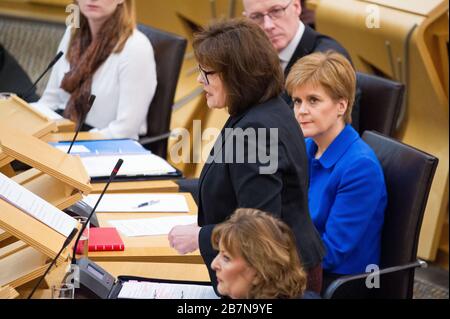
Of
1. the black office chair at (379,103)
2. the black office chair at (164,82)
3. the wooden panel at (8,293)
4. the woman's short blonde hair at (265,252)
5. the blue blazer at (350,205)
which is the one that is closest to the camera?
the woman's short blonde hair at (265,252)

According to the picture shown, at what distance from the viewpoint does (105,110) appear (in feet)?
13.8

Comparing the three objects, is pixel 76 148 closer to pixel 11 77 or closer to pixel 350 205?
pixel 350 205

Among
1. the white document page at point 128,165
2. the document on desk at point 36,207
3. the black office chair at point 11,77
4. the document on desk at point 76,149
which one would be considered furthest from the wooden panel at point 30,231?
the black office chair at point 11,77

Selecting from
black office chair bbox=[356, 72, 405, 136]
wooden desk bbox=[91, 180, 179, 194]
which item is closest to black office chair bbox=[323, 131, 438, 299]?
black office chair bbox=[356, 72, 405, 136]

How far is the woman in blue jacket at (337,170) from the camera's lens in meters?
2.89

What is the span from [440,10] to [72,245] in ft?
8.18

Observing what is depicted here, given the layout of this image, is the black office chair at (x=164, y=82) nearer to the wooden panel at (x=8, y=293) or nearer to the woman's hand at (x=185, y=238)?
the woman's hand at (x=185, y=238)

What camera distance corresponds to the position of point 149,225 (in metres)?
3.00

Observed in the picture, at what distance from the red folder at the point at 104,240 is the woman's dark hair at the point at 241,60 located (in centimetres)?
58

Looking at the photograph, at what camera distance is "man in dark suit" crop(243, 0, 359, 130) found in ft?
12.5

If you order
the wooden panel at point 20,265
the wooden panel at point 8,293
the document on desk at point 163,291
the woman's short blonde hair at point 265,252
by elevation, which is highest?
the woman's short blonde hair at point 265,252

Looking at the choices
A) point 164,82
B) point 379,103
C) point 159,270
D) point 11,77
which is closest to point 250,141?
point 159,270
